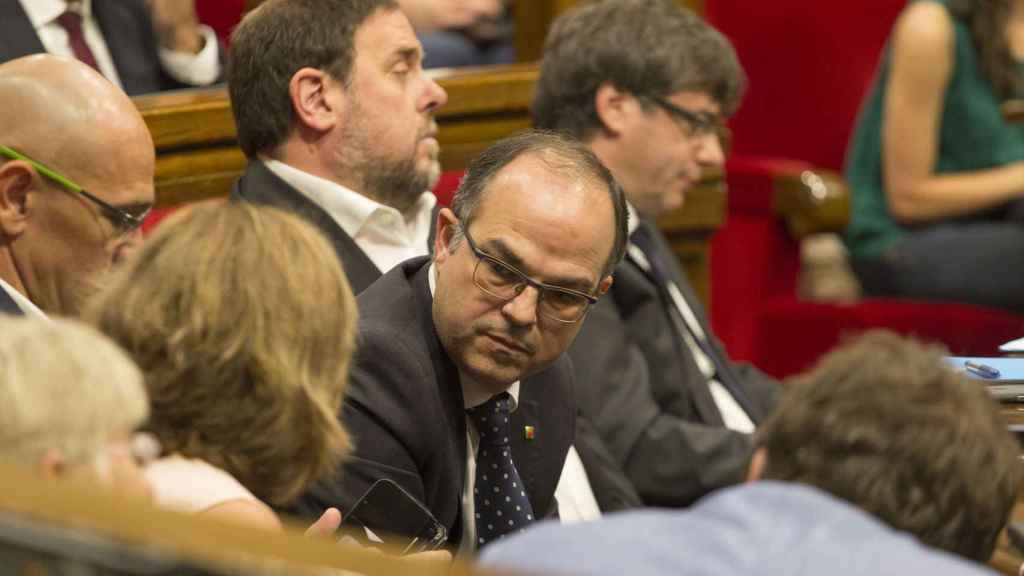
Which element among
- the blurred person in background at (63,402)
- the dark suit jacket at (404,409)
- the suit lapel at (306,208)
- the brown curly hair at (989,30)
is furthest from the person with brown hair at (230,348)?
the brown curly hair at (989,30)

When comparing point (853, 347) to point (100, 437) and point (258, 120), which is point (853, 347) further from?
point (258, 120)

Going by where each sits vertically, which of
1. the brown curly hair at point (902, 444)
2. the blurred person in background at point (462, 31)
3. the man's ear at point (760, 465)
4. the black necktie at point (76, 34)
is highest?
the brown curly hair at point (902, 444)

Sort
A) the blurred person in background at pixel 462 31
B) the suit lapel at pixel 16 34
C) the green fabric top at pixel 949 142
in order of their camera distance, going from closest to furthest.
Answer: the suit lapel at pixel 16 34, the blurred person in background at pixel 462 31, the green fabric top at pixel 949 142

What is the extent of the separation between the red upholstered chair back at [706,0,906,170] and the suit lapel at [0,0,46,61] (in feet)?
6.79

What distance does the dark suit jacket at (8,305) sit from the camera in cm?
206

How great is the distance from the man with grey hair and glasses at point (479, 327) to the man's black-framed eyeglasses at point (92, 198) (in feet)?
1.01

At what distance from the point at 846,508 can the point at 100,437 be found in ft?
1.82

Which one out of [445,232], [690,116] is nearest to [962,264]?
[690,116]

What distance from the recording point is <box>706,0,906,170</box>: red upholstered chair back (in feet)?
14.9

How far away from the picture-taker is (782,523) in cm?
126

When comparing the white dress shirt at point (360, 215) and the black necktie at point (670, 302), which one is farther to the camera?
the black necktie at point (670, 302)

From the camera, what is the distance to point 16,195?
2146mm

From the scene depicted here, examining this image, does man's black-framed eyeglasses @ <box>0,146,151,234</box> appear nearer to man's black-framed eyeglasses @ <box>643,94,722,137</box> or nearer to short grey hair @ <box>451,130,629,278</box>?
short grey hair @ <box>451,130,629,278</box>

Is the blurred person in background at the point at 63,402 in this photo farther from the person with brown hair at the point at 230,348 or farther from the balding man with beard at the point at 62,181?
the balding man with beard at the point at 62,181
